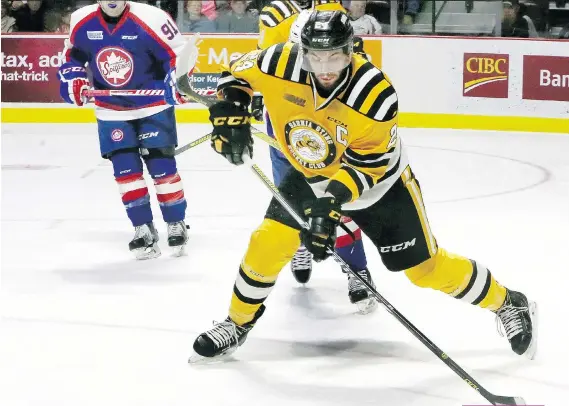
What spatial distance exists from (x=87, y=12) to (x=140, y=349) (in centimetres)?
170

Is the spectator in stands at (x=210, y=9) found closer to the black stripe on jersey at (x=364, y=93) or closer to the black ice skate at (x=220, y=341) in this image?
the black ice skate at (x=220, y=341)

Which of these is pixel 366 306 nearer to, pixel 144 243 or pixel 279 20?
pixel 279 20

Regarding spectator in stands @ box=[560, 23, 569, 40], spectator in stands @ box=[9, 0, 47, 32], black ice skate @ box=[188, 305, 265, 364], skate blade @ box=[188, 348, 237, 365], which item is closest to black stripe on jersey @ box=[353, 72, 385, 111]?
black ice skate @ box=[188, 305, 265, 364]

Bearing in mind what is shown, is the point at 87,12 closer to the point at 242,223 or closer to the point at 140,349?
the point at 242,223

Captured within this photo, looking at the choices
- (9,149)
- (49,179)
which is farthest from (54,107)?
(49,179)

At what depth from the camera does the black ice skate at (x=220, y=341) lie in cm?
288

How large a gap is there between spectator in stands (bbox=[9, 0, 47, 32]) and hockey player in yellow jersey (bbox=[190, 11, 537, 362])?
5350mm

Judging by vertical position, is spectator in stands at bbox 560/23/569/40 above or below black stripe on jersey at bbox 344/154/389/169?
below

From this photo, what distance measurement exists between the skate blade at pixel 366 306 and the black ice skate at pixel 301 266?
36 centimetres

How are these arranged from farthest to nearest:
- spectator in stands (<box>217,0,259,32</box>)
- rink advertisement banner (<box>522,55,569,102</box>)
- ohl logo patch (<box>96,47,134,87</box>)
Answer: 1. spectator in stands (<box>217,0,259,32</box>)
2. rink advertisement banner (<box>522,55,569,102</box>)
3. ohl logo patch (<box>96,47,134,87</box>)

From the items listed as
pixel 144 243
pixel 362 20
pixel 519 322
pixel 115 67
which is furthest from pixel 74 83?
pixel 362 20

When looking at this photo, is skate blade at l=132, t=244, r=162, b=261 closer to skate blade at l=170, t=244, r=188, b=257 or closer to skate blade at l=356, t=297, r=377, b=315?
skate blade at l=170, t=244, r=188, b=257

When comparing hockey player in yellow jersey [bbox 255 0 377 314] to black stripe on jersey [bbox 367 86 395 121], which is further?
hockey player in yellow jersey [bbox 255 0 377 314]

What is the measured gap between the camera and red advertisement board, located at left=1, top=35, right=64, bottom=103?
7.57 m
